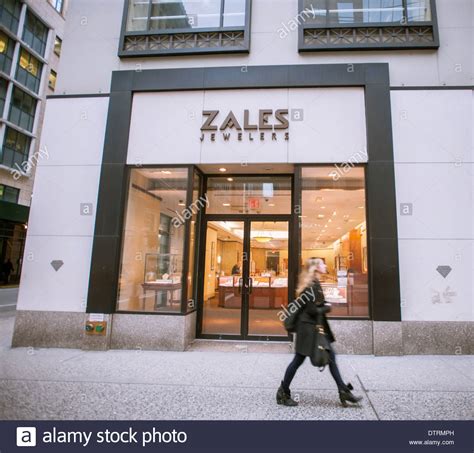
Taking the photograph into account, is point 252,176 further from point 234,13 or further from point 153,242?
point 234,13

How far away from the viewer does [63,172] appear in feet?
25.5

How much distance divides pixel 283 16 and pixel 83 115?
214 inches

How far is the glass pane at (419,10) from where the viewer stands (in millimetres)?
7758

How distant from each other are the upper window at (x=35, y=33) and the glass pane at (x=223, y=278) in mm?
27403

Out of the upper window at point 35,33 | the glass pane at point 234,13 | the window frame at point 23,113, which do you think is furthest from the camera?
the upper window at point 35,33

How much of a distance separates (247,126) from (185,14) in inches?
141

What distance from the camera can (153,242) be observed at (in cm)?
779

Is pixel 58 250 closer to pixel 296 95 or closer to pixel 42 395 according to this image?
pixel 42 395

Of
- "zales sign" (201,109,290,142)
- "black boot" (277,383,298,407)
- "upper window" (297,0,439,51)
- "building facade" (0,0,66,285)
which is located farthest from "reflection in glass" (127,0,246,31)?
"building facade" (0,0,66,285)

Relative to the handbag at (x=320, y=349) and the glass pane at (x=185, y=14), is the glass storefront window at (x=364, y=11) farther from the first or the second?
the handbag at (x=320, y=349)

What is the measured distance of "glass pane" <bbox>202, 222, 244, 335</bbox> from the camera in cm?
800

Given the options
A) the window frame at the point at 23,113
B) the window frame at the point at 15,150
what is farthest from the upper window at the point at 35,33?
the window frame at the point at 15,150
